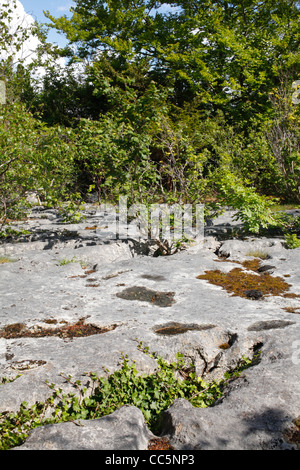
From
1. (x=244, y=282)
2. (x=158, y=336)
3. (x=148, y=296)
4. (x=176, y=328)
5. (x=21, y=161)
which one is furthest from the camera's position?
(x=21, y=161)

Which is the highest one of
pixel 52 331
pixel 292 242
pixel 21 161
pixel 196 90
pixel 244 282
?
pixel 196 90

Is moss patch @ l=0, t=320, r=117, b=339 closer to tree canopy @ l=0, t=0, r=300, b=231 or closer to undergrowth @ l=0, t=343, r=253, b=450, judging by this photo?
undergrowth @ l=0, t=343, r=253, b=450

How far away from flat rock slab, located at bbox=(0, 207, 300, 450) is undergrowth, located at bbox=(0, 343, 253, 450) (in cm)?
8

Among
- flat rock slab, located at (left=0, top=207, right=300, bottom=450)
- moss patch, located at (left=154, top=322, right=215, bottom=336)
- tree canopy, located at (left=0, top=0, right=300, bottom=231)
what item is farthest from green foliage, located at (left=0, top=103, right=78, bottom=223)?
moss patch, located at (left=154, top=322, right=215, bottom=336)

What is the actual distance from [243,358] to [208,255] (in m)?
3.52

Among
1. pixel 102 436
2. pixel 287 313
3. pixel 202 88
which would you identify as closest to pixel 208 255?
pixel 287 313

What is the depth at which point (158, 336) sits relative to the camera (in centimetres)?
347

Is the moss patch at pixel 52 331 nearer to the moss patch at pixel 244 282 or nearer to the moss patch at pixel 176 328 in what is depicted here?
the moss patch at pixel 176 328

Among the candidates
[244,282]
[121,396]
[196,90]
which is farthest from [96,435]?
[196,90]

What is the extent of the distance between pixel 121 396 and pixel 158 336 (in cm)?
79

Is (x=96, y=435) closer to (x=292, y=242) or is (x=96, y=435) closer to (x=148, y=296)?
(x=148, y=296)

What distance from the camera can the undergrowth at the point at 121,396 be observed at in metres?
2.45

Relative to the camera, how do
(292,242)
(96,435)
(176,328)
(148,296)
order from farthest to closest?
(292,242), (148,296), (176,328), (96,435)

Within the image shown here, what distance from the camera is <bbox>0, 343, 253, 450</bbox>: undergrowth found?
2447mm
